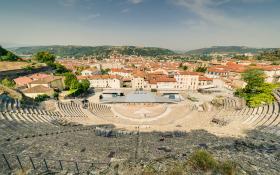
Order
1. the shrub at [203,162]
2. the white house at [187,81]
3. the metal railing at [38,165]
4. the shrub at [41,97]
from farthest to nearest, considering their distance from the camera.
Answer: the white house at [187,81], the shrub at [41,97], the metal railing at [38,165], the shrub at [203,162]

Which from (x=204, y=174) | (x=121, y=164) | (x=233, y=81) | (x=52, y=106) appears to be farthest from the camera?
(x=233, y=81)

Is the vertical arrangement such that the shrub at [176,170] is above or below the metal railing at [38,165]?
above

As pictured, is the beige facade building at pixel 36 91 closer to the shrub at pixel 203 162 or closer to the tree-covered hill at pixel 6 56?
the tree-covered hill at pixel 6 56

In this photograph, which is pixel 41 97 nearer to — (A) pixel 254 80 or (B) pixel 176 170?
(B) pixel 176 170

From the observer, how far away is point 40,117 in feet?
87.2

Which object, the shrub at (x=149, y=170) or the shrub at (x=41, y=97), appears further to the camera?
the shrub at (x=41, y=97)

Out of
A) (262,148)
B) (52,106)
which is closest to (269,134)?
(262,148)

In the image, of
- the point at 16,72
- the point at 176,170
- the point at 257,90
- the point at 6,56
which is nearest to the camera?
the point at 176,170

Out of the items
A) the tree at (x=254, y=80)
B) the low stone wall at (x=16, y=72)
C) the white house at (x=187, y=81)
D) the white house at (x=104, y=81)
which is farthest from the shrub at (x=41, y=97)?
the tree at (x=254, y=80)

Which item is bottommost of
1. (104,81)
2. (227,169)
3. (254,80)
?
(104,81)

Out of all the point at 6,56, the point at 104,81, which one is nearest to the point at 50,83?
the point at 104,81

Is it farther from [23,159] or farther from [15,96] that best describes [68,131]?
[15,96]

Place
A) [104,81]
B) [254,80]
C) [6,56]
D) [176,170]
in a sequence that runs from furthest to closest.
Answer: [6,56] → [104,81] → [254,80] → [176,170]

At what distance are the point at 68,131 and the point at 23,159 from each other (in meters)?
9.90
